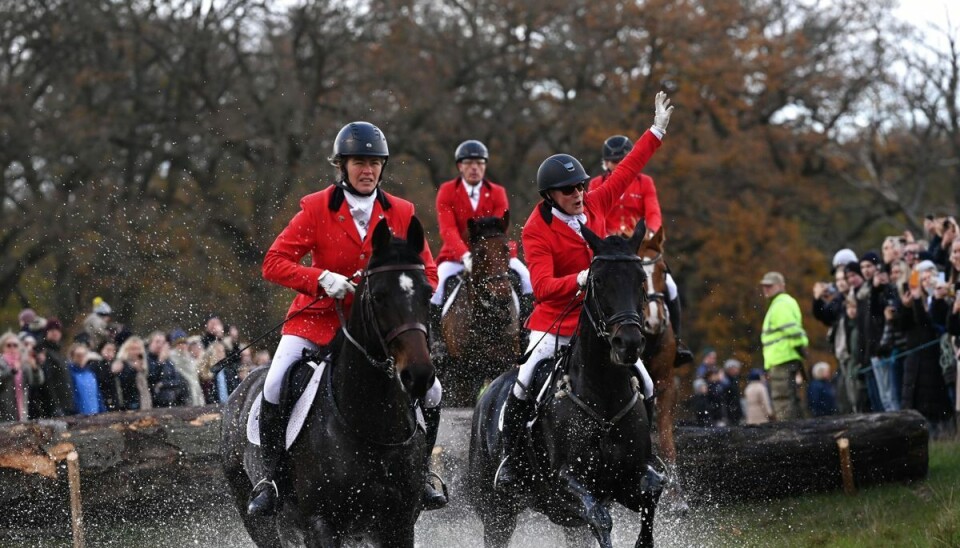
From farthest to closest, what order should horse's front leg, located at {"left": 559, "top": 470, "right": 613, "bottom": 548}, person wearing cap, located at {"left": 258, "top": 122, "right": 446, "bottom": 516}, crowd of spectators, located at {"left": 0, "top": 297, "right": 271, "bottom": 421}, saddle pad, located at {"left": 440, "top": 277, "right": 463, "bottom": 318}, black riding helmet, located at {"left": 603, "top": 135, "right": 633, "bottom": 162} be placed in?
crowd of spectators, located at {"left": 0, "top": 297, "right": 271, "bottom": 421} < saddle pad, located at {"left": 440, "top": 277, "right": 463, "bottom": 318} < black riding helmet, located at {"left": 603, "top": 135, "right": 633, "bottom": 162} < horse's front leg, located at {"left": 559, "top": 470, "right": 613, "bottom": 548} < person wearing cap, located at {"left": 258, "top": 122, "right": 446, "bottom": 516}

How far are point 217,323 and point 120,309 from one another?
9.09 metres

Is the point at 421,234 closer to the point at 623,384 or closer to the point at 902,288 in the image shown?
the point at 623,384

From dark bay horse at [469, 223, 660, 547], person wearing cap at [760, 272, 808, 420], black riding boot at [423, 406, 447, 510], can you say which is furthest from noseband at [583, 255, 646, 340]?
person wearing cap at [760, 272, 808, 420]

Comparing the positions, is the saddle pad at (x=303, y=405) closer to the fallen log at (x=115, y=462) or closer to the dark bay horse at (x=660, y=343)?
the dark bay horse at (x=660, y=343)

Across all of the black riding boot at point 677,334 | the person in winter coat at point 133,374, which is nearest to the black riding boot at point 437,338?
the black riding boot at point 677,334

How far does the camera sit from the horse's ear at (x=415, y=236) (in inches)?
300

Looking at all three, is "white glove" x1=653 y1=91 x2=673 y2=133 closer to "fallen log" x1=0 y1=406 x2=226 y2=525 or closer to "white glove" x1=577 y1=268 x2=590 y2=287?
"white glove" x1=577 y1=268 x2=590 y2=287

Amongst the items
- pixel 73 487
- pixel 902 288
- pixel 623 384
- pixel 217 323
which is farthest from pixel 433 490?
pixel 217 323

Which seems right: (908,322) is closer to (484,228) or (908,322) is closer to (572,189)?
(484,228)

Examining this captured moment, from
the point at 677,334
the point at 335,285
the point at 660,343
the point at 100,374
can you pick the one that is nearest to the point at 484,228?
the point at 677,334

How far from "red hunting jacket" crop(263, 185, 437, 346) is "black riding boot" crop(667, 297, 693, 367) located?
511cm

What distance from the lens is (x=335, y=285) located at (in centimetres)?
786

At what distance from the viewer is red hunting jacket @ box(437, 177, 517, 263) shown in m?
15.1

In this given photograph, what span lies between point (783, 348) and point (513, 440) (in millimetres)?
9755
